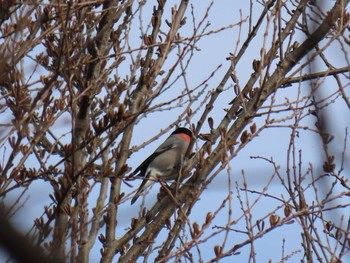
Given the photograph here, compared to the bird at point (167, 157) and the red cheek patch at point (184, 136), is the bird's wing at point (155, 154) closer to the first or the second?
the bird at point (167, 157)

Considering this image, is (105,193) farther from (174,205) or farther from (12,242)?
(12,242)

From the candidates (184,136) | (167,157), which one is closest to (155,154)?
(167,157)

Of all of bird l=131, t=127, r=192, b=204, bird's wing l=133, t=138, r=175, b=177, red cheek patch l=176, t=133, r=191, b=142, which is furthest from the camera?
red cheek patch l=176, t=133, r=191, b=142

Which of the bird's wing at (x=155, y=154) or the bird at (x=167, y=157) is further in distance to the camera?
the bird's wing at (x=155, y=154)

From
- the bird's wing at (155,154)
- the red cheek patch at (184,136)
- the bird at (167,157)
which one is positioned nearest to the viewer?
the bird at (167,157)

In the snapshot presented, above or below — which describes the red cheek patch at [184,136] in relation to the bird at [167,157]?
above

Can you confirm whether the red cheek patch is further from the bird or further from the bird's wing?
the bird's wing

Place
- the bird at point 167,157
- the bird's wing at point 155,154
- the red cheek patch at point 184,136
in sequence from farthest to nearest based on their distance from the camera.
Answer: the red cheek patch at point 184,136
the bird's wing at point 155,154
the bird at point 167,157

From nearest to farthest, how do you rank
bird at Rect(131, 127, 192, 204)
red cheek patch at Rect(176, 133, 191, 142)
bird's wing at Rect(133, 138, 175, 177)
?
bird at Rect(131, 127, 192, 204) < bird's wing at Rect(133, 138, 175, 177) < red cheek patch at Rect(176, 133, 191, 142)

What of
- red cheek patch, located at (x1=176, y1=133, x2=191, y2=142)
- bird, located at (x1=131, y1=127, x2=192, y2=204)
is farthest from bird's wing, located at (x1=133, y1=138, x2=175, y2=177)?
red cheek patch, located at (x1=176, y1=133, x2=191, y2=142)

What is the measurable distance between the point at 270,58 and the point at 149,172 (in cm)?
325

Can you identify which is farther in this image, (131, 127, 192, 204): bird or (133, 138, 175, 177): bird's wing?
(133, 138, 175, 177): bird's wing

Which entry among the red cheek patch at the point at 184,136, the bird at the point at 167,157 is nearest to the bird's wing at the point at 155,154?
the bird at the point at 167,157

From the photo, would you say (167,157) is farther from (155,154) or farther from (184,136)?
(184,136)
